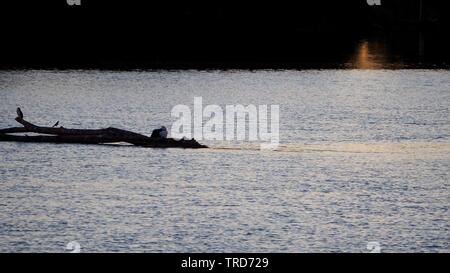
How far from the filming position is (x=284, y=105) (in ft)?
230

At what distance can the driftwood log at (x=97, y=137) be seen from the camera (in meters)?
41.9

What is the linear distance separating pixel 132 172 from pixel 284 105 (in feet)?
102
